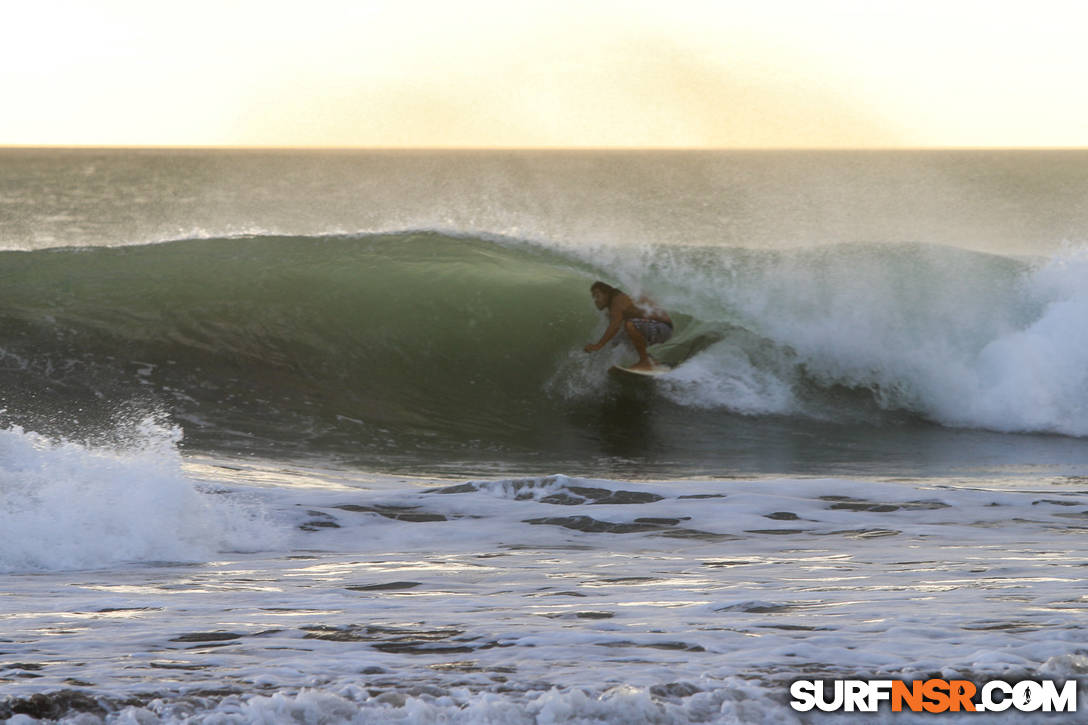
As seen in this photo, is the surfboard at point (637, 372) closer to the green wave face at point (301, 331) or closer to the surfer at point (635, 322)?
the surfer at point (635, 322)

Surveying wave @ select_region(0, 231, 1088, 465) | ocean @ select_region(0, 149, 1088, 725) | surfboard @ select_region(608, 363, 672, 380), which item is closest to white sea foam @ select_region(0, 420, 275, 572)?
ocean @ select_region(0, 149, 1088, 725)

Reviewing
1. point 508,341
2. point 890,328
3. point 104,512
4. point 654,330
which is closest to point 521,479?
point 104,512

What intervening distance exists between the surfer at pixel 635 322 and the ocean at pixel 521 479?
0.72 ft

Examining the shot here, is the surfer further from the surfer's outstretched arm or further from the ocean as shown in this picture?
the ocean

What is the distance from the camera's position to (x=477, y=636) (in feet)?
12.4

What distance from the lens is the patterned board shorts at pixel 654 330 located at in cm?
1142

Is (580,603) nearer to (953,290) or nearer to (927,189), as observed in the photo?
(953,290)

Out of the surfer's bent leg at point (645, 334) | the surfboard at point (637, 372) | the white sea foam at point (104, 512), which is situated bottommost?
the white sea foam at point (104, 512)

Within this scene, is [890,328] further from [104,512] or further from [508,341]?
[104,512]

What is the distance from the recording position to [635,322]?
1156 centimetres

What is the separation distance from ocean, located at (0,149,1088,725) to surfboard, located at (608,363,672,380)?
208 mm

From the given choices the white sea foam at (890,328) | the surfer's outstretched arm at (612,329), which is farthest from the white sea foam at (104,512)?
the white sea foam at (890,328)

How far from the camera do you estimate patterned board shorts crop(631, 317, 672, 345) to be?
11.4 meters

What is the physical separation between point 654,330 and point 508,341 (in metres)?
1.73
